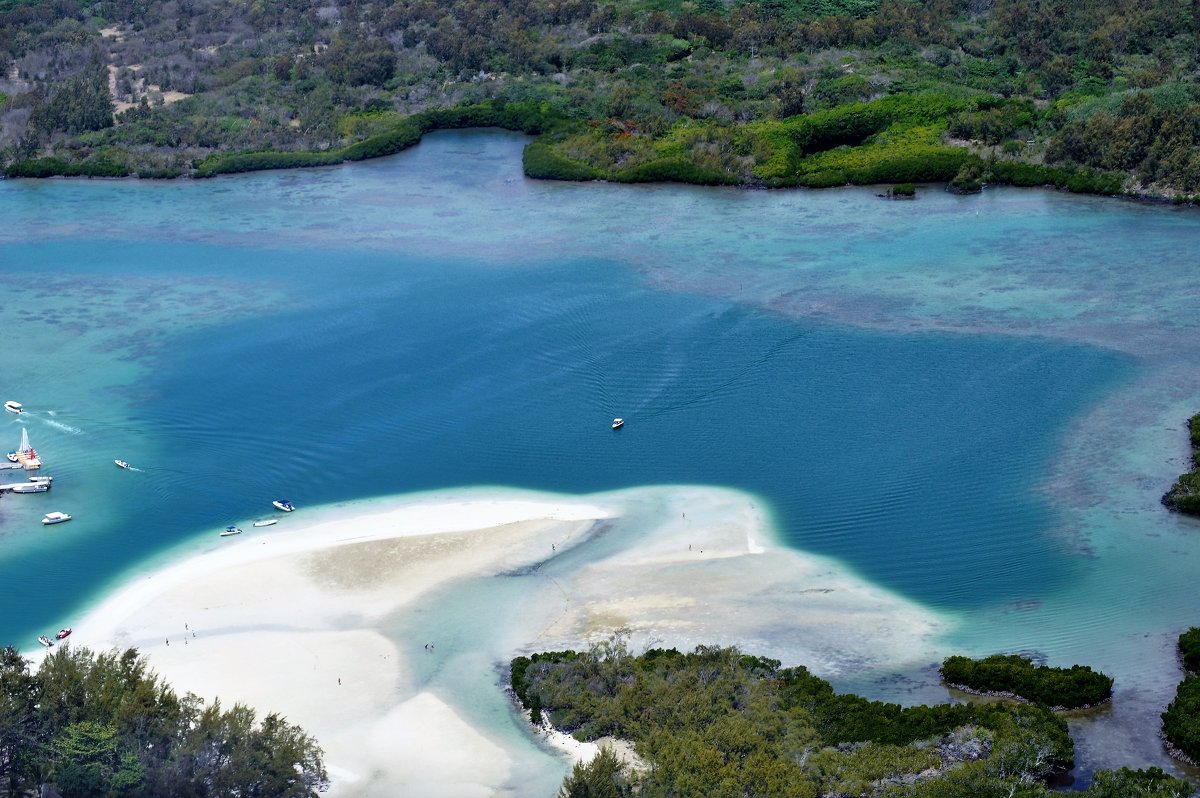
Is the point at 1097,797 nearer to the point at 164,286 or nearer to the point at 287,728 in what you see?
the point at 287,728

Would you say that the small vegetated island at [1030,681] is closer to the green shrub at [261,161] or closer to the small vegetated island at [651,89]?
the small vegetated island at [651,89]

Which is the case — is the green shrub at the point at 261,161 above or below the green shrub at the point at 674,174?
below

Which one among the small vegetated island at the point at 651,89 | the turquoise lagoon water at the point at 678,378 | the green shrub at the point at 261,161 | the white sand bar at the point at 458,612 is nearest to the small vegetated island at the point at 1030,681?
the turquoise lagoon water at the point at 678,378

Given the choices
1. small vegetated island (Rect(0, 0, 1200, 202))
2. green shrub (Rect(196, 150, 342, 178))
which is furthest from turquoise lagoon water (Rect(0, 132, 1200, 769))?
green shrub (Rect(196, 150, 342, 178))

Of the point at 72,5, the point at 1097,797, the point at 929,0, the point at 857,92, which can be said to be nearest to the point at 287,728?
the point at 1097,797

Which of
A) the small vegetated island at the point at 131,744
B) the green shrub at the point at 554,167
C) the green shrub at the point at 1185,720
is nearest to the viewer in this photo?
the small vegetated island at the point at 131,744

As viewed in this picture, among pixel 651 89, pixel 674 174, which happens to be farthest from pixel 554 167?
pixel 651 89

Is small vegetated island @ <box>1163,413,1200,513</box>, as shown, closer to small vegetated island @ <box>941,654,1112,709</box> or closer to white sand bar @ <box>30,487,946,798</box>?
small vegetated island @ <box>941,654,1112,709</box>
